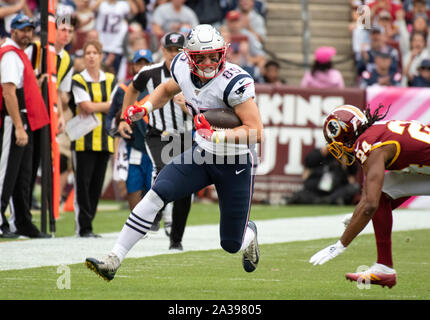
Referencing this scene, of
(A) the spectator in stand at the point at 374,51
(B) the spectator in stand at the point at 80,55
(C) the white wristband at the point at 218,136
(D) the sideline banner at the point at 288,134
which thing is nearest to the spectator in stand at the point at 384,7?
(A) the spectator in stand at the point at 374,51

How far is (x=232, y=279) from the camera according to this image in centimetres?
658

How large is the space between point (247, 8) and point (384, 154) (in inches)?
445

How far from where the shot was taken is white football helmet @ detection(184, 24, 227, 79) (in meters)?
6.00

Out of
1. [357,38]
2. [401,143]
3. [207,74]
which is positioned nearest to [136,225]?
[207,74]

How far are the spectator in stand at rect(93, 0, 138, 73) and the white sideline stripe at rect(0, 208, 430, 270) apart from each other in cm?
475

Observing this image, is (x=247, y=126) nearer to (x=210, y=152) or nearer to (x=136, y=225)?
(x=210, y=152)

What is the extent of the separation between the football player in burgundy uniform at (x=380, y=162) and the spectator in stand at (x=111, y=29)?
9221mm

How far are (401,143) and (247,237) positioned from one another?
1.34 meters

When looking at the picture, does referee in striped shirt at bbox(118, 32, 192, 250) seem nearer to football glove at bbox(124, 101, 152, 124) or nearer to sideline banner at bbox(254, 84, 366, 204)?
football glove at bbox(124, 101, 152, 124)

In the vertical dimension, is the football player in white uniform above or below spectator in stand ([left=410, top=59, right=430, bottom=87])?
above

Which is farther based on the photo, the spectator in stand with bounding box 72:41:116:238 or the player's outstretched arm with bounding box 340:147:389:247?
the spectator in stand with bounding box 72:41:116:238

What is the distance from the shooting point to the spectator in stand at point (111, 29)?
49.1ft

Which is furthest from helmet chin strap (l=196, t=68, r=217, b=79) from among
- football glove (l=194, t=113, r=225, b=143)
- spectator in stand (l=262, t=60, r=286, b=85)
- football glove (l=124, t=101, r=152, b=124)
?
spectator in stand (l=262, t=60, r=286, b=85)
